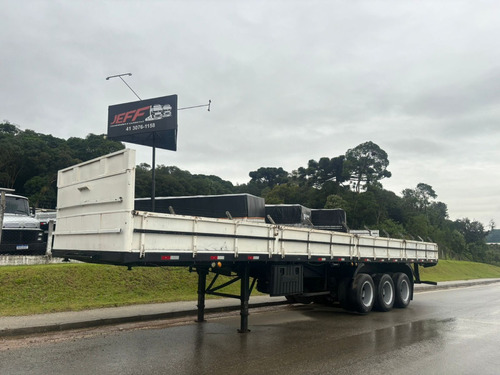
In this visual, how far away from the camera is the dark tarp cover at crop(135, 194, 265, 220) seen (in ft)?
37.9

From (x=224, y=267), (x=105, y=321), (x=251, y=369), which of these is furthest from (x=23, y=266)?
(x=251, y=369)

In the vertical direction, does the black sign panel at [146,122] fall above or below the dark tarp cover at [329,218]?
above

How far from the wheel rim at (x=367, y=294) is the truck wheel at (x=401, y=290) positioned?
1.52 metres

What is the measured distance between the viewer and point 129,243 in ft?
18.8

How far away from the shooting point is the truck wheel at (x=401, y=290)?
12.6 m

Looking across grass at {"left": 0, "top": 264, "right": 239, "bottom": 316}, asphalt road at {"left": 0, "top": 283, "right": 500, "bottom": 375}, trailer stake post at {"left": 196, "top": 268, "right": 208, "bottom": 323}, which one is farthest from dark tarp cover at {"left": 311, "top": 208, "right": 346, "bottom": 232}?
trailer stake post at {"left": 196, "top": 268, "right": 208, "bottom": 323}

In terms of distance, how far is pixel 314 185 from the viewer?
8044 centimetres

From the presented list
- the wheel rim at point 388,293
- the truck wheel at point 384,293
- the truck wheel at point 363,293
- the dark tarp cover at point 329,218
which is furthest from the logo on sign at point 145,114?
the wheel rim at point 388,293

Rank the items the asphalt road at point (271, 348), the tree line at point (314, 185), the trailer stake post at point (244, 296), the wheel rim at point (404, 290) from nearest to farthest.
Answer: the asphalt road at point (271, 348) < the trailer stake post at point (244, 296) < the wheel rim at point (404, 290) < the tree line at point (314, 185)

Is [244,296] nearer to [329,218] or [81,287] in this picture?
[81,287]

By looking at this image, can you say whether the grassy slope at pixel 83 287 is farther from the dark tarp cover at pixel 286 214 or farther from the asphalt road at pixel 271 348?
the dark tarp cover at pixel 286 214

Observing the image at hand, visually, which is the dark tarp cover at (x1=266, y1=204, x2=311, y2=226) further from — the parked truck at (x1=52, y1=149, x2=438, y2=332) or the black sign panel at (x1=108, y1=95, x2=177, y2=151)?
the black sign panel at (x1=108, y1=95, x2=177, y2=151)

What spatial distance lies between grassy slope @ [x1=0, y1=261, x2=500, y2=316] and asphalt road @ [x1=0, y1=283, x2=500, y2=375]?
2.34 metres

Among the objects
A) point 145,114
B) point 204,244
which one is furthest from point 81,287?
point 145,114
